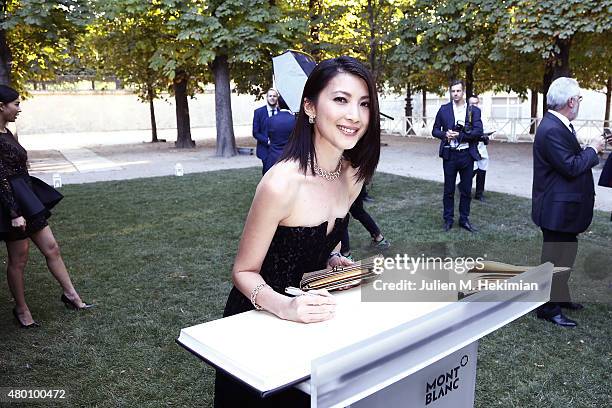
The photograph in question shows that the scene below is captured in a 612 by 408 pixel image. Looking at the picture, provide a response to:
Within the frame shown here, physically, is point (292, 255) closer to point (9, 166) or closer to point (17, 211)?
point (17, 211)

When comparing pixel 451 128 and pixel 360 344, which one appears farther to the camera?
pixel 451 128

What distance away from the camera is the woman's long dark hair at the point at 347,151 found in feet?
5.94

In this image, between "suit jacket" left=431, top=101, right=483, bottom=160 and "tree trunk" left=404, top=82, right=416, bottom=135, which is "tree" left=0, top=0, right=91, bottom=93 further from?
"tree trunk" left=404, top=82, right=416, bottom=135

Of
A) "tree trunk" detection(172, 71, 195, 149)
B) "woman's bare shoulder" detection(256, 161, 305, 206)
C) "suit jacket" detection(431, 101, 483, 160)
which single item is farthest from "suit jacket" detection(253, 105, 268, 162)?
"tree trunk" detection(172, 71, 195, 149)

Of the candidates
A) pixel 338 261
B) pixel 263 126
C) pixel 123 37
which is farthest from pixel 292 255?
pixel 123 37

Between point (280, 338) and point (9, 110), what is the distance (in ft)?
13.6

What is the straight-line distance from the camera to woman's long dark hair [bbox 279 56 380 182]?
1.81 meters

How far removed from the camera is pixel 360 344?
3.67 ft

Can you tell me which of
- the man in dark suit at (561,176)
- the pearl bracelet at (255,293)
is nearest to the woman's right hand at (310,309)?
the pearl bracelet at (255,293)

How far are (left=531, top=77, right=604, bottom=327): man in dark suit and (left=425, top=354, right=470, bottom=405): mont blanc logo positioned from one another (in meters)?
2.64

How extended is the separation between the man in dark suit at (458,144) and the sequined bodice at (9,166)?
5.68 metres

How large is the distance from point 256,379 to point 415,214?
8195 millimetres

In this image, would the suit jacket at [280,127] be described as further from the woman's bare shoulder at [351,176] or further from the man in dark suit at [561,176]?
the woman's bare shoulder at [351,176]

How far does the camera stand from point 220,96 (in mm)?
19781
